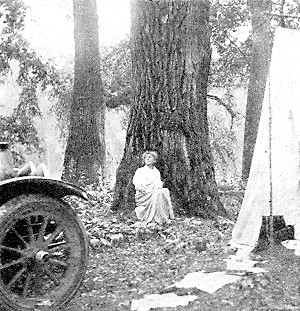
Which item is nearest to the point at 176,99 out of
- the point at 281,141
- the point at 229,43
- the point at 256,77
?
the point at 281,141

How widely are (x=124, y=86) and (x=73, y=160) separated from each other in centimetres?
657

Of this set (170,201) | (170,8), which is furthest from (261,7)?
(170,201)

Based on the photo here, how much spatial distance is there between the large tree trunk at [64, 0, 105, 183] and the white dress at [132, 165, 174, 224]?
4547 millimetres

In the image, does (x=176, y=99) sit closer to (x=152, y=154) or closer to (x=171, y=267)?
(x=152, y=154)

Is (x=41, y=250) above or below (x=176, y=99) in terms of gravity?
below

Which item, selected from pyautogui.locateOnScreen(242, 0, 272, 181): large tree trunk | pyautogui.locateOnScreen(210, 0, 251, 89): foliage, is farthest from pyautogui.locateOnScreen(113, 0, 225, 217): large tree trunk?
pyautogui.locateOnScreen(210, 0, 251, 89): foliage

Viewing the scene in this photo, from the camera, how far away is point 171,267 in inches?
223

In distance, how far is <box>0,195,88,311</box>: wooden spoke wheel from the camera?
401 centimetres

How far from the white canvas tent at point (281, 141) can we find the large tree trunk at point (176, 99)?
1651 millimetres

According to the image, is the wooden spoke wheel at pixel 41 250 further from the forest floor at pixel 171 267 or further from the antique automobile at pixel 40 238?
the forest floor at pixel 171 267

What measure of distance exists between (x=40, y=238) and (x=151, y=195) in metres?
3.42

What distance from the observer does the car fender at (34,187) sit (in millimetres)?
4098

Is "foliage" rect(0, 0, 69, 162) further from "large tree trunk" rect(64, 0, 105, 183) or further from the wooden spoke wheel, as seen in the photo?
the wooden spoke wheel

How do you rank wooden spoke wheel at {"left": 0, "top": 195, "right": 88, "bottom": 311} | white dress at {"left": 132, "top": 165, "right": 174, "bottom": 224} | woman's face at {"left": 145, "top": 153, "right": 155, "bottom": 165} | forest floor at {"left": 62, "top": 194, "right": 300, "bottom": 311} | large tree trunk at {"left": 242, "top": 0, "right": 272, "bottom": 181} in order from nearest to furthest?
wooden spoke wheel at {"left": 0, "top": 195, "right": 88, "bottom": 311} < forest floor at {"left": 62, "top": 194, "right": 300, "bottom": 311} < white dress at {"left": 132, "top": 165, "right": 174, "bottom": 224} < woman's face at {"left": 145, "top": 153, "right": 155, "bottom": 165} < large tree trunk at {"left": 242, "top": 0, "right": 272, "bottom": 181}
